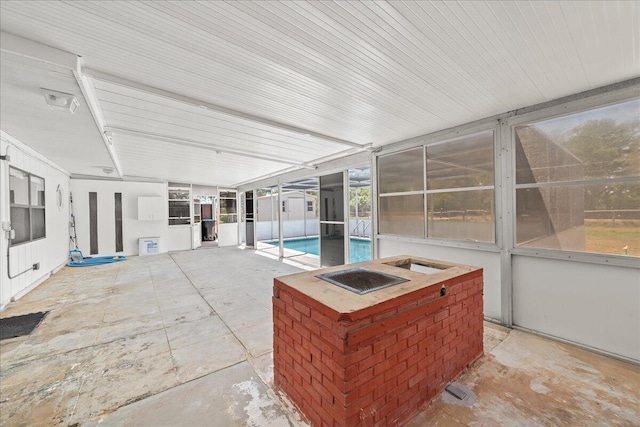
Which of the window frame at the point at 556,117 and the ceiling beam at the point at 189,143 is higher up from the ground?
the ceiling beam at the point at 189,143

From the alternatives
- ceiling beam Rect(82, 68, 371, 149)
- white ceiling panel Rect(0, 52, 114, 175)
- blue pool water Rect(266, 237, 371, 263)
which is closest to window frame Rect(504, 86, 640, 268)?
ceiling beam Rect(82, 68, 371, 149)

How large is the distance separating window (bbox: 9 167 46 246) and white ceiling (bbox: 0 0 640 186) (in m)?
1.29

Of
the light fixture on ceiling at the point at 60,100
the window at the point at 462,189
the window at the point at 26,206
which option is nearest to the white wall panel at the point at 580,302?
the window at the point at 462,189

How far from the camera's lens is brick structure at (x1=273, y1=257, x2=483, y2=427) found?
152 centimetres

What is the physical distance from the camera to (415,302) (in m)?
1.87

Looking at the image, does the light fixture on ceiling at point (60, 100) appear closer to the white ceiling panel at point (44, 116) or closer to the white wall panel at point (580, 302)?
the white ceiling panel at point (44, 116)

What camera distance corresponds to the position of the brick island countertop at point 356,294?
5.09ft

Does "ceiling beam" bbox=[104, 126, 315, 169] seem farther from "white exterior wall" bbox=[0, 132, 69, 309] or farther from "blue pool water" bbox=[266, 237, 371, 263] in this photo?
Answer: "blue pool water" bbox=[266, 237, 371, 263]

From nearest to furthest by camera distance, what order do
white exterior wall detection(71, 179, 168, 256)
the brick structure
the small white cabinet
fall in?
the brick structure
white exterior wall detection(71, 179, 168, 256)
the small white cabinet

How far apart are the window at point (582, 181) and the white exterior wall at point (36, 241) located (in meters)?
7.46

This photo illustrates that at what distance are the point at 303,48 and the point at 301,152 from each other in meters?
3.44

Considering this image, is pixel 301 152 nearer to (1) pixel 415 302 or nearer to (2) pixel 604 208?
(1) pixel 415 302

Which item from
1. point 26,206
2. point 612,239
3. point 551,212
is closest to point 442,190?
point 551,212

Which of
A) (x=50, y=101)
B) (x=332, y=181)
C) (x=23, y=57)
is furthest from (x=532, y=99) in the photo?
(x=50, y=101)
